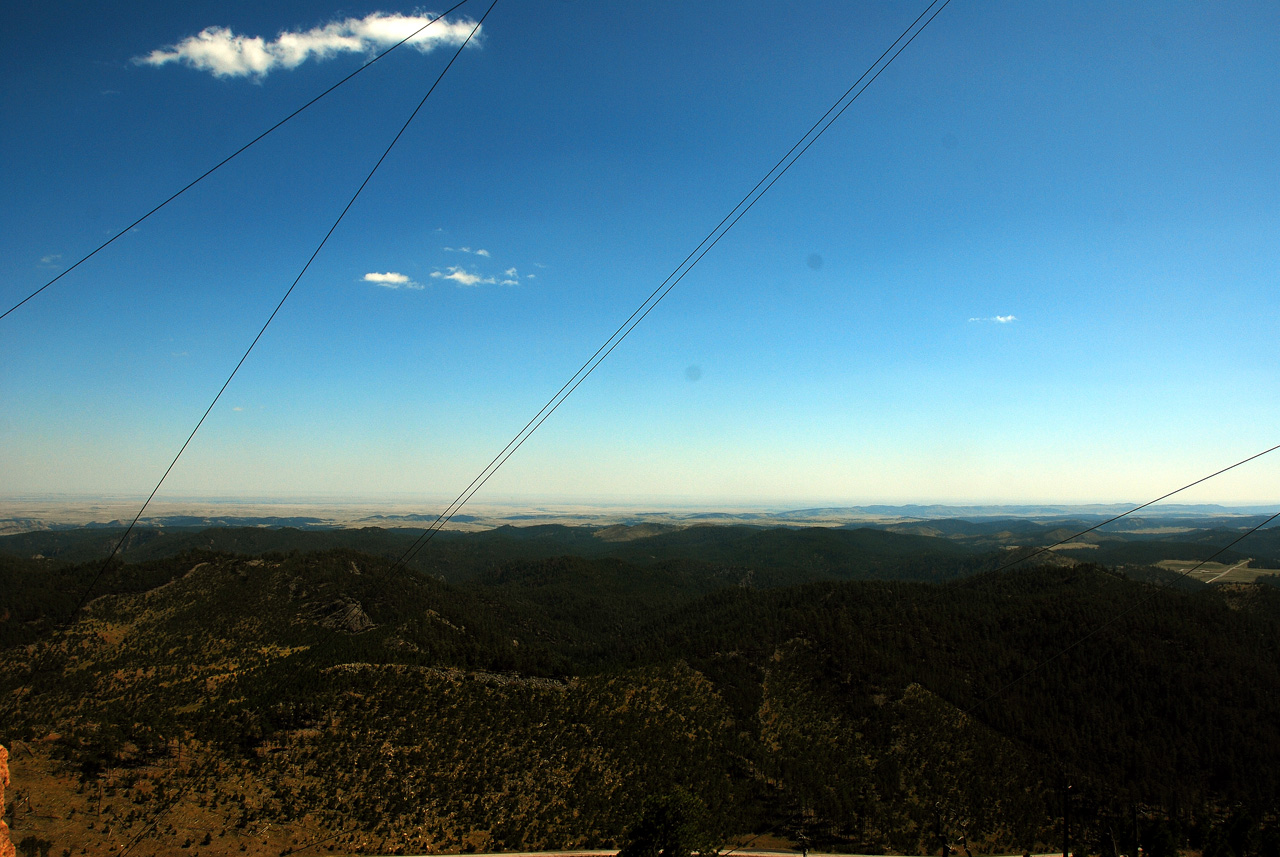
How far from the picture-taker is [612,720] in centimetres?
6081

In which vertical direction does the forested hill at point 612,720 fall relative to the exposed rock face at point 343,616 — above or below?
below

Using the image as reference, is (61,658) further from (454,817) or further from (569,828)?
(569,828)

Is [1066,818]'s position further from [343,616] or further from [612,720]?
[343,616]

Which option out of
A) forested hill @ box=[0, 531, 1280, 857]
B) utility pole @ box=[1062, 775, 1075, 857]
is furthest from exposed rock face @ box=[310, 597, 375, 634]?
utility pole @ box=[1062, 775, 1075, 857]

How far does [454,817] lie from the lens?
45844 mm

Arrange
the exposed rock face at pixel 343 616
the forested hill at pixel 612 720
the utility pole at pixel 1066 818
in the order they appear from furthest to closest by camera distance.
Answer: the exposed rock face at pixel 343 616
the forested hill at pixel 612 720
the utility pole at pixel 1066 818

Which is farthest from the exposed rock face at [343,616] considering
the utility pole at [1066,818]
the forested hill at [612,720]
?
the utility pole at [1066,818]

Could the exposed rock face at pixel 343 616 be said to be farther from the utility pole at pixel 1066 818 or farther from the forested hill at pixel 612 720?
the utility pole at pixel 1066 818

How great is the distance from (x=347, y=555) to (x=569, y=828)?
7453 cm

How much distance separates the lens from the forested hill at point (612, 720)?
149 feet

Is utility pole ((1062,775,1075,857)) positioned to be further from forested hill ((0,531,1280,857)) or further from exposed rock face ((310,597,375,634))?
exposed rock face ((310,597,375,634))

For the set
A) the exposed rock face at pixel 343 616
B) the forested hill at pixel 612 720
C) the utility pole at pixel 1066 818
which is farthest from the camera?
the exposed rock face at pixel 343 616

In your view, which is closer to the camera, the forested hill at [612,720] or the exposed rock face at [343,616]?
the forested hill at [612,720]

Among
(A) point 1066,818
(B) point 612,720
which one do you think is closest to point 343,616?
(B) point 612,720
